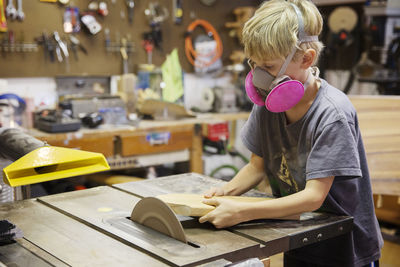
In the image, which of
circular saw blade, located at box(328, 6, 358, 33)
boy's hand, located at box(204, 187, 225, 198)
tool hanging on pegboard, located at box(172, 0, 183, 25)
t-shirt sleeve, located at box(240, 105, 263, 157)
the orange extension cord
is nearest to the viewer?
boy's hand, located at box(204, 187, 225, 198)

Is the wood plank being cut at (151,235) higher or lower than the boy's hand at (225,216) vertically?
lower

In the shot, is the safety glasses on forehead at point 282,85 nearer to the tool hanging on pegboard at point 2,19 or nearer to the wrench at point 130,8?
the tool hanging on pegboard at point 2,19

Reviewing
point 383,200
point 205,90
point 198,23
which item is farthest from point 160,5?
point 383,200

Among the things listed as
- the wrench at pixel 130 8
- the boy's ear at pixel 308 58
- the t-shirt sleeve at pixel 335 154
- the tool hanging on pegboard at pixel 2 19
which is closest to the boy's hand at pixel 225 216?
the t-shirt sleeve at pixel 335 154

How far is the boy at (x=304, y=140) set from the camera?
50.3 inches

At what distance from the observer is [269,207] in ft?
4.17

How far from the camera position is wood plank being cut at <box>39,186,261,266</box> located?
106 cm

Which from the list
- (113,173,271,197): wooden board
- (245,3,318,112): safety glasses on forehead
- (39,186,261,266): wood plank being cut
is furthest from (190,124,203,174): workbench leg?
(245,3,318,112): safety glasses on forehead

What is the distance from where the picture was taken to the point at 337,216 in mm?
1360

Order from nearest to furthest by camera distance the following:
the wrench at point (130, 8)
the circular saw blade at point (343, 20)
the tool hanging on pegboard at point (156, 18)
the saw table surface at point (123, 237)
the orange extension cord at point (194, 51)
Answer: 1. the saw table surface at point (123, 237)
2. the wrench at point (130, 8)
3. the tool hanging on pegboard at point (156, 18)
4. the orange extension cord at point (194, 51)
5. the circular saw blade at point (343, 20)

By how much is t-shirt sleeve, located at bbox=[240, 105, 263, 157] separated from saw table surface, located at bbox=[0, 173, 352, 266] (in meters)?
0.34

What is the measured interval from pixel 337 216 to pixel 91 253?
69 centimetres

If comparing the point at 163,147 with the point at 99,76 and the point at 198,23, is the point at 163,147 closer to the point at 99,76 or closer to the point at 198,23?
the point at 99,76

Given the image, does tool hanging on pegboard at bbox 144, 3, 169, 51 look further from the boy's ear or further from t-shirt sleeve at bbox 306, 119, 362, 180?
t-shirt sleeve at bbox 306, 119, 362, 180
